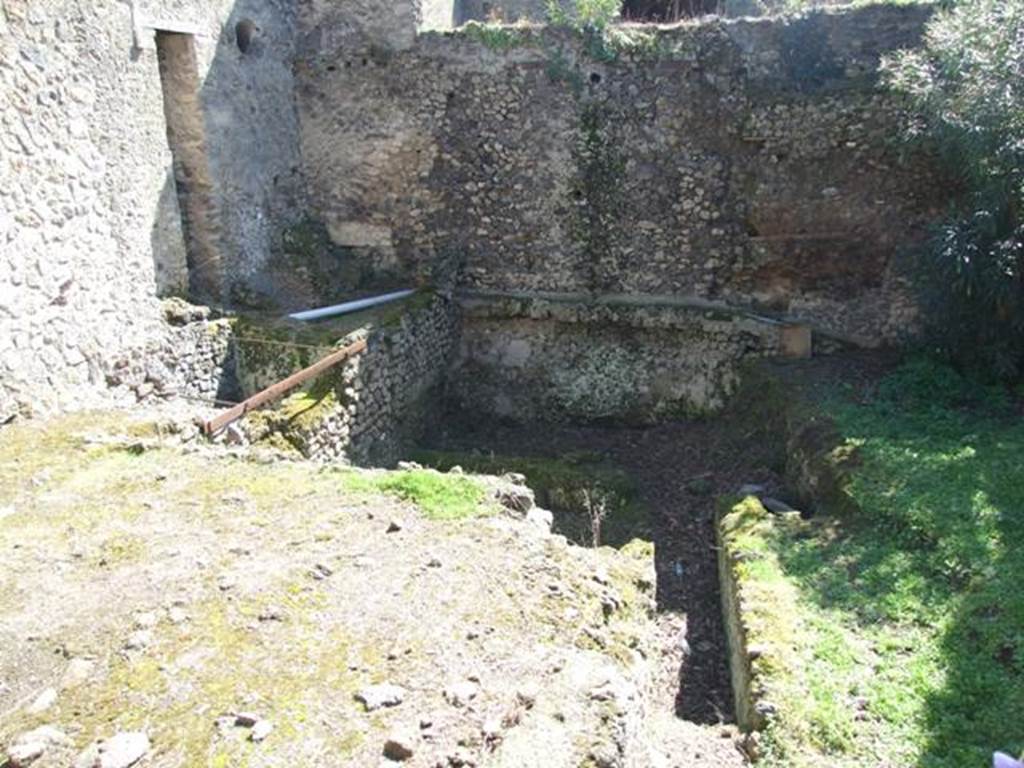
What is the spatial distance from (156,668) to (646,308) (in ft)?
26.8

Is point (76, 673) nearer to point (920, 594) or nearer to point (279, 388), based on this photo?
point (279, 388)

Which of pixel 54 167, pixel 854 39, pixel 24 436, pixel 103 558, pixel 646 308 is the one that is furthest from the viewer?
A: pixel 646 308

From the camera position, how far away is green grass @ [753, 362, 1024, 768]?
5000 millimetres

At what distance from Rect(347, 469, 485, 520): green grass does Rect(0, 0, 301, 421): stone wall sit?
2775mm

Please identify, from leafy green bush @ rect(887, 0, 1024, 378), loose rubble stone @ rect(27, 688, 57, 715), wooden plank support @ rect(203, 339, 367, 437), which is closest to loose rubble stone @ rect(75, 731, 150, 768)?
loose rubble stone @ rect(27, 688, 57, 715)

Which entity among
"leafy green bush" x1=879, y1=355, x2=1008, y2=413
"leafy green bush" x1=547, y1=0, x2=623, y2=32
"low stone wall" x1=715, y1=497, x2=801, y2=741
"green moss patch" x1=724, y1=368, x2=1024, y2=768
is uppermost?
"leafy green bush" x1=547, y1=0, x2=623, y2=32

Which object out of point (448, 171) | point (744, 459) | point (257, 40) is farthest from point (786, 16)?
point (257, 40)

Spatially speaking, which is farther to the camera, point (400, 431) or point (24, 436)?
point (400, 431)

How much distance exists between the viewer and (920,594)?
6125 millimetres

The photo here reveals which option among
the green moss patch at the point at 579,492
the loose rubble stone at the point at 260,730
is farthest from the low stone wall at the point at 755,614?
the loose rubble stone at the point at 260,730

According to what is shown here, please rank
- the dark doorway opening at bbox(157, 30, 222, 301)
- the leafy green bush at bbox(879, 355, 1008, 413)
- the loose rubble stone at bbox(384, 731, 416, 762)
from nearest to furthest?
the loose rubble stone at bbox(384, 731, 416, 762), the leafy green bush at bbox(879, 355, 1008, 413), the dark doorway opening at bbox(157, 30, 222, 301)

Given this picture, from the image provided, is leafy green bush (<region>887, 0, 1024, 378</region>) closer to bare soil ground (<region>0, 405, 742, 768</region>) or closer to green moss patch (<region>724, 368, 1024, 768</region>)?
green moss patch (<region>724, 368, 1024, 768</region>)

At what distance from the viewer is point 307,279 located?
1108cm

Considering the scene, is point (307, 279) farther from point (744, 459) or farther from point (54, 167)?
point (744, 459)
